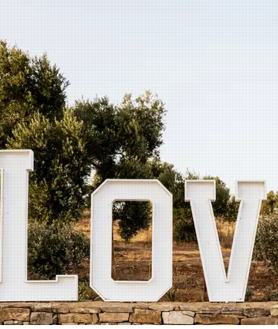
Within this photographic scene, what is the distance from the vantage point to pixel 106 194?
975cm

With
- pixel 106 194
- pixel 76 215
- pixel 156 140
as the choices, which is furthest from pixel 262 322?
pixel 156 140

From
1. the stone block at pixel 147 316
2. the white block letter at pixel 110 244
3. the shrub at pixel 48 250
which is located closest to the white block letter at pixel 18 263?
the white block letter at pixel 110 244

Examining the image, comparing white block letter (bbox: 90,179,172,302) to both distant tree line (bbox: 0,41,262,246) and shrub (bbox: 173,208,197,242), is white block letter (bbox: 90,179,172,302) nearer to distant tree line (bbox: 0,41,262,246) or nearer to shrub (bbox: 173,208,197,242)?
distant tree line (bbox: 0,41,262,246)

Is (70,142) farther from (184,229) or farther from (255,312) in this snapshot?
(255,312)

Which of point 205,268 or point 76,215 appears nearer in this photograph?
point 205,268

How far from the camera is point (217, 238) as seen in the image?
9648mm

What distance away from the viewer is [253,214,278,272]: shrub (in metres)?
13.6

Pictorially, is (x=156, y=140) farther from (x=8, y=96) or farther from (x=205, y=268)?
(x=205, y=268)

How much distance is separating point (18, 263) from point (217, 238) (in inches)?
141

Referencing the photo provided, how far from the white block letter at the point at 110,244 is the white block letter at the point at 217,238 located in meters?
0.55

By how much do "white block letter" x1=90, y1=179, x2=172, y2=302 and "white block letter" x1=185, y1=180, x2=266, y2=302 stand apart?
55cm

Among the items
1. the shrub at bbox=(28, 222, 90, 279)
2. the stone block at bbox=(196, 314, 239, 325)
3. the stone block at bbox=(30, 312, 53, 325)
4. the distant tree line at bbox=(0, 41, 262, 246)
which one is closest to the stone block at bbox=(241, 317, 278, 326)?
the stone block at bbox=(196, 314, 239, 325)

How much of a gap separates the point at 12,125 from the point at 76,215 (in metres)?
3.58

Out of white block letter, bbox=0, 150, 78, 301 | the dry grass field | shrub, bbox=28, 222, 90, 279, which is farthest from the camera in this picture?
shrub, bbox=28, 222, 90, 279
